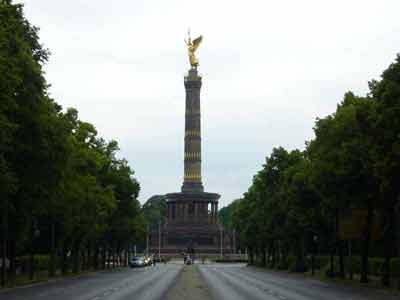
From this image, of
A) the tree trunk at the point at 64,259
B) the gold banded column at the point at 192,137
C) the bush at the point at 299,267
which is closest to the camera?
the tree trunk at the point at 64,259

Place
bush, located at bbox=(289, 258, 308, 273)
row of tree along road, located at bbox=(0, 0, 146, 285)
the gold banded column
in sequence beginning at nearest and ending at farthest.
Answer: row of tree along road, located at bbox=(0, 0, 146, 285), bush, located at bbox=(289, 258, 308, 273), the gold banded column

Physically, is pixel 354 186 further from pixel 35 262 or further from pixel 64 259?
pixel 35 262

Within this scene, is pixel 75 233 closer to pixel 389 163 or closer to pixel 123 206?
pixel 123 206

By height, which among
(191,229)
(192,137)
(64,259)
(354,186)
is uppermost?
(192,137)

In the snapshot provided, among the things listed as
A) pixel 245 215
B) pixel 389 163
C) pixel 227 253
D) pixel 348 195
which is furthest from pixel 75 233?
pixel 227 253

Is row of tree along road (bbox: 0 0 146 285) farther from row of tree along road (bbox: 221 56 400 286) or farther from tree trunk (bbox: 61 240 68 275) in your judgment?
row of tree along road (bbox: 221 56 400 286)

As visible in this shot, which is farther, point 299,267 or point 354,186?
point 299,267

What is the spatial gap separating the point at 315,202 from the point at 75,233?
1949 centimetres

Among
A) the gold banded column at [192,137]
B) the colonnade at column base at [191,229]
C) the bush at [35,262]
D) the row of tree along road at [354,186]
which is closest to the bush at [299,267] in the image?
the row of tree along road at [354,186]

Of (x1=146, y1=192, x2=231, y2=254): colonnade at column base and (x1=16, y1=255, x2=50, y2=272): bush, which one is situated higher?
(x1=146, y1=192, x2=231, y2=254): colonnade at column base

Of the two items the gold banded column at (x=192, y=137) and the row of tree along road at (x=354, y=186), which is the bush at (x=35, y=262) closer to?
the row of tree along road at (x=354, y=186)

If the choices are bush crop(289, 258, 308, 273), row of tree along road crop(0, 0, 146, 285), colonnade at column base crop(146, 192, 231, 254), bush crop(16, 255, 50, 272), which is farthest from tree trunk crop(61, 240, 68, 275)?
colonnade at column base crop(146, 192, 231, 254)

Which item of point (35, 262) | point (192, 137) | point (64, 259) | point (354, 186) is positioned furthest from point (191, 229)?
point (354, 186)

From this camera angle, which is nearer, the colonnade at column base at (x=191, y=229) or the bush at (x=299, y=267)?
the bush at (x=299, y=267)
